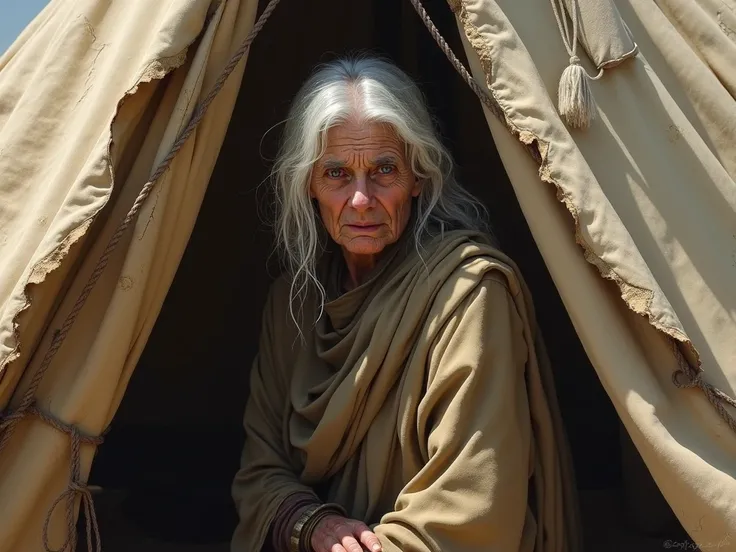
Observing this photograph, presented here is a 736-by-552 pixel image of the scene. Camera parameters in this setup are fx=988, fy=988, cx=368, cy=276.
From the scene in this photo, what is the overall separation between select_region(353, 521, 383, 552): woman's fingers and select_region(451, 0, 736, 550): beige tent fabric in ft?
1.96

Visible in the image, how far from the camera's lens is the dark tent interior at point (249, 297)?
3.63 metres

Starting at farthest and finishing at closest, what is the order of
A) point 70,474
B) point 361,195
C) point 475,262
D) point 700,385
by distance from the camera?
point 361,195 < point 475,262 < point 70,474 < point 700,385

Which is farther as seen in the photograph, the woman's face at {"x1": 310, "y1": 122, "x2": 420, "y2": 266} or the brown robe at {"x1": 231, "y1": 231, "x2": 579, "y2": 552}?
the woman's face at {"x1": 310, "y1": 122, "x2": 420, "y2": 266}

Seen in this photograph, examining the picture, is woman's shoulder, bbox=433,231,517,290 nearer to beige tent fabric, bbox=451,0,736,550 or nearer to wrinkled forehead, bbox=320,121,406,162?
beige tent fabric, bbox=451,0,736,550

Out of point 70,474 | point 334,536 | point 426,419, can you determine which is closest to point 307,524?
point 334,536

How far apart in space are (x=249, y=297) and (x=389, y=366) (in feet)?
5.46

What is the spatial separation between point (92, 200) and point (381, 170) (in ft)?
2.36

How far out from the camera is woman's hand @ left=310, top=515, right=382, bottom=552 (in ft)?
7.11

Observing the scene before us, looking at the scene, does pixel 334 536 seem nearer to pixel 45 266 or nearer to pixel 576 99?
pixel 45 266

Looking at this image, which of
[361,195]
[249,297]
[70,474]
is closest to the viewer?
[70,474]

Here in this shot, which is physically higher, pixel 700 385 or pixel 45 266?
pixel 45 266

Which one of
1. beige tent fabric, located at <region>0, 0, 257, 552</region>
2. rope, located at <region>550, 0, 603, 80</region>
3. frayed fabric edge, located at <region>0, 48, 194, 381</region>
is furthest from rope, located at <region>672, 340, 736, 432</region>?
frayed fabric edge, located at <region>0, 48, 194, 381</region>

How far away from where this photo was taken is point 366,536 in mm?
2178

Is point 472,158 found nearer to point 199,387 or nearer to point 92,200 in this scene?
point 199,387
